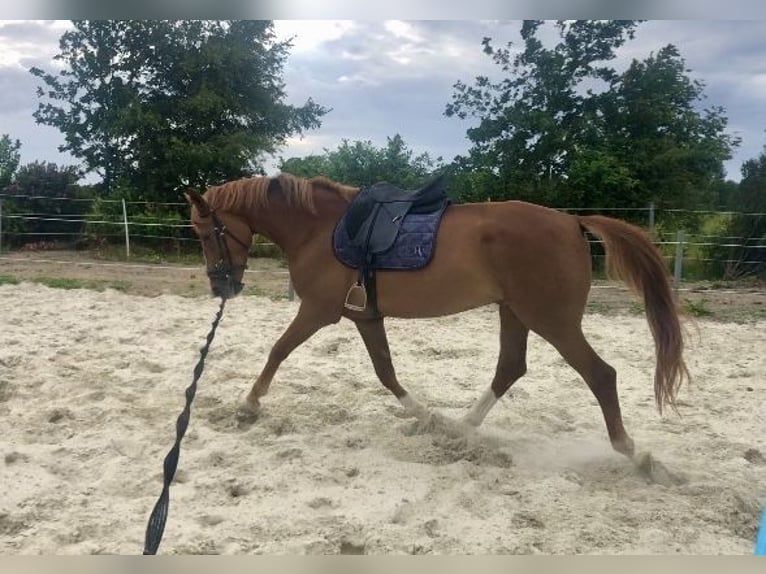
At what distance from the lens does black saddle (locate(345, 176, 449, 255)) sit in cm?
284

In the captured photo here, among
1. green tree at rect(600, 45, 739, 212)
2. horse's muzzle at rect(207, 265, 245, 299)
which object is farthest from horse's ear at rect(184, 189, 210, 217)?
green tree at rect(600, 45, 739, 212)

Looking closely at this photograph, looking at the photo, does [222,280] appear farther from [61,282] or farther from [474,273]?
[474,273]

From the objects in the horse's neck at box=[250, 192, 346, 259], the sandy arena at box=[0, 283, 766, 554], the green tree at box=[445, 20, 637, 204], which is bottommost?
the sandy arena at box=[0, 283, 766, 554]

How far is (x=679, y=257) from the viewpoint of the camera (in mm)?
2975

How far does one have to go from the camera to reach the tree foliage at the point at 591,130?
2557 mm

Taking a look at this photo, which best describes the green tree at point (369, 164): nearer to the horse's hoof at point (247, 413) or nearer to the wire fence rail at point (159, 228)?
the wire fence rail at point (159, 228)

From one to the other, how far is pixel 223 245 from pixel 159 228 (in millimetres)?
362

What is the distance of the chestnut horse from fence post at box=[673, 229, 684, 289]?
0.81 ft

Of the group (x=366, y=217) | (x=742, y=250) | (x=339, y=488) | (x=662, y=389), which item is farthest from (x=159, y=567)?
(x=742, y=250)

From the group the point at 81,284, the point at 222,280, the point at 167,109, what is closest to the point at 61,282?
the point at 81,284

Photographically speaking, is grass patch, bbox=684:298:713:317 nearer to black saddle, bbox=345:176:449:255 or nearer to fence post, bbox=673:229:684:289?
fence post, bbox=673:229:684:289

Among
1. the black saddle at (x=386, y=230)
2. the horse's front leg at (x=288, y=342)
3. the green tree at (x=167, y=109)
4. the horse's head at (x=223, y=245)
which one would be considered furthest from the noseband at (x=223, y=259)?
the black saddle at (x=386, y=230)

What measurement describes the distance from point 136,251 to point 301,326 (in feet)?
3.26

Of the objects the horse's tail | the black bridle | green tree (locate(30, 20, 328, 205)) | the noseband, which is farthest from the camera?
the noseband
